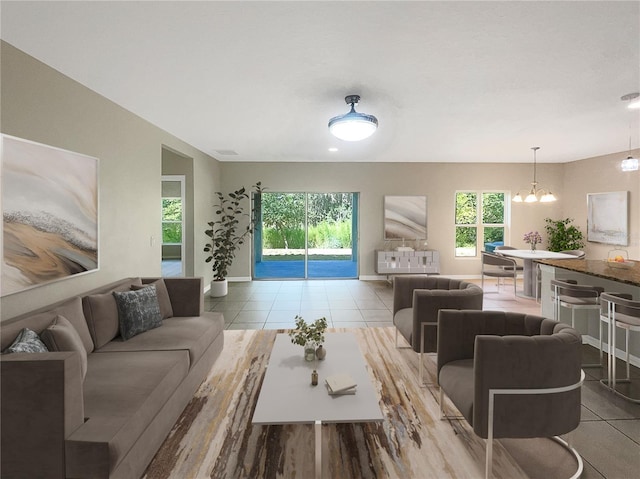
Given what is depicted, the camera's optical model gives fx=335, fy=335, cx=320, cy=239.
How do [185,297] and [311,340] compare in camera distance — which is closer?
[311,340]

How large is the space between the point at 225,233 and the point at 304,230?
1.98 m

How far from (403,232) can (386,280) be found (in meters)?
1.19

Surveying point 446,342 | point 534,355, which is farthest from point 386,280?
point 534,355

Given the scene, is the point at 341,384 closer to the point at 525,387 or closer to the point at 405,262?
the point at 525,387

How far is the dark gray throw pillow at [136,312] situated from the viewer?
2850mm

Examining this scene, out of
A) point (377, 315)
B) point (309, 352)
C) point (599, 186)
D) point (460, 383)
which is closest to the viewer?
point (460, 383)

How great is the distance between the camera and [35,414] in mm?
1582

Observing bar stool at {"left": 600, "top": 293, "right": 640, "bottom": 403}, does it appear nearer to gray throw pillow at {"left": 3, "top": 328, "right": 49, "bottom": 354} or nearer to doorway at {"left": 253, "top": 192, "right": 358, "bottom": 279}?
gray throw pillow at {"left": 3, "top": 328, "right": 49, "bottom": 354}

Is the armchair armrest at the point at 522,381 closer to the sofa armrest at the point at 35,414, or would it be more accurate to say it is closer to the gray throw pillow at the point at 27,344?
the sofa armrest at the point at 35,414

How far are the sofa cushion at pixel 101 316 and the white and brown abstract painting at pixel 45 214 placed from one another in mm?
374

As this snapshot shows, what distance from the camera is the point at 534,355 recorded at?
186cm

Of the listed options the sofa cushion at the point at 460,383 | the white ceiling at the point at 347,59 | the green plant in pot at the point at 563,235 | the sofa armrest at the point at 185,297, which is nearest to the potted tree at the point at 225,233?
the white ceiling at the point at 347,59

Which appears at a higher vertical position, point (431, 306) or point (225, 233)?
point (225, 233)

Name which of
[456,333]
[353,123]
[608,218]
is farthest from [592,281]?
[608,218]
